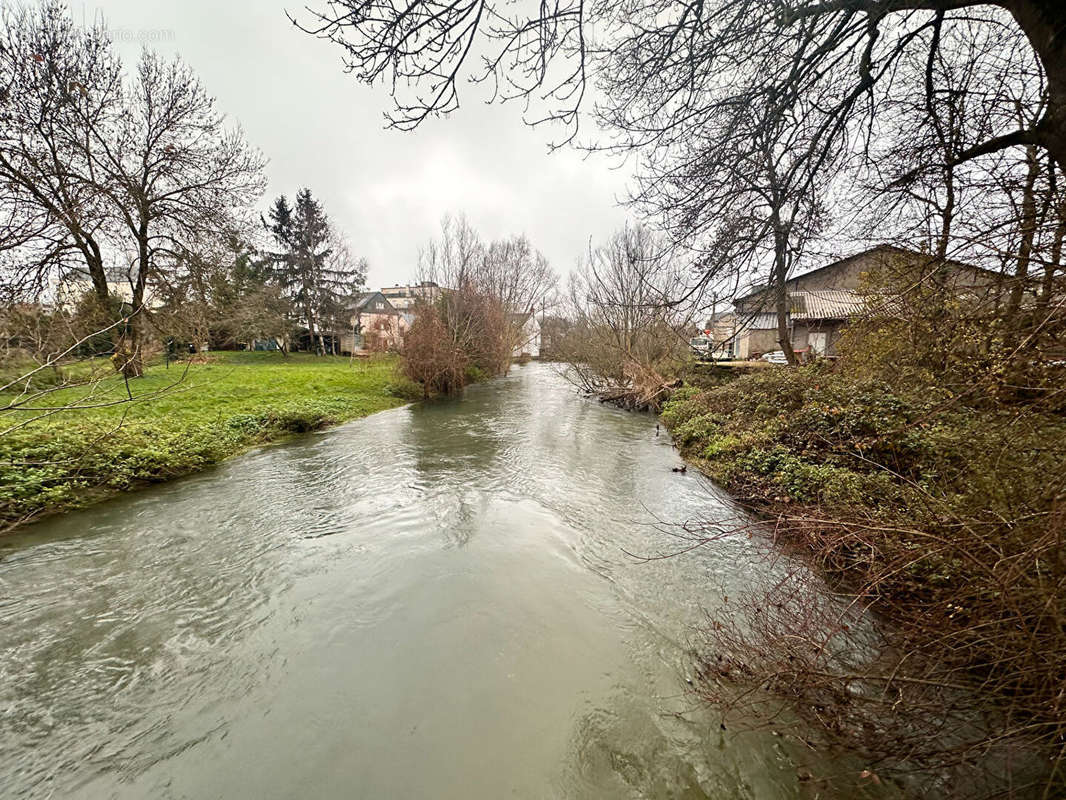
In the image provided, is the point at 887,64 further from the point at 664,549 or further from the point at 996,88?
the point at 664,549

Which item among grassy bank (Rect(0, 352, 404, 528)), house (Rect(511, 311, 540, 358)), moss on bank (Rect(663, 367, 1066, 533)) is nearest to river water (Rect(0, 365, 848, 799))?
grassy bank (Rect(0, 352, 404, 528))

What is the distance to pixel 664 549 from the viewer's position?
17.0 feet

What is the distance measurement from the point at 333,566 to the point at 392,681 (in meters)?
1.99

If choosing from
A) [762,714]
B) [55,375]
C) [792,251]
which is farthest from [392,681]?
[55,375]

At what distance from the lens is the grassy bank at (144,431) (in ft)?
18.1

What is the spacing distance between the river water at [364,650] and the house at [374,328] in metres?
13.1

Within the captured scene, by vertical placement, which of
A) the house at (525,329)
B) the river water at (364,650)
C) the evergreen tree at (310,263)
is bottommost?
the river water at (364,650)

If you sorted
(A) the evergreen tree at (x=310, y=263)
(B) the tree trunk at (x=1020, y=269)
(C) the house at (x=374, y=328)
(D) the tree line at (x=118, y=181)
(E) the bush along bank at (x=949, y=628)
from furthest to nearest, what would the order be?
(A) the evergreen tree at (x=310, y=263) → (C) the house at (x=374, y=328) → (D) the tree line at (x=118, y=181) → (B) the tree trunk at (x=1020, y=269) → (E) the bush along bank at (x=949, y=628)

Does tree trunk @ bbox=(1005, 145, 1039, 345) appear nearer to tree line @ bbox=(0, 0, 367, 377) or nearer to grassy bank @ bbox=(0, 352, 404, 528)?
grassy bank @ bbox=(0, 352, 404, 528)

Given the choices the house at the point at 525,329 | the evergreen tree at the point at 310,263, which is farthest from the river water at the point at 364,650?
the evergreen tree at the point at 310,263

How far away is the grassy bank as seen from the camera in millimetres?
5531

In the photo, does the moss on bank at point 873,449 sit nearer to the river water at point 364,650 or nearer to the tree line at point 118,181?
the river water at point 364,650

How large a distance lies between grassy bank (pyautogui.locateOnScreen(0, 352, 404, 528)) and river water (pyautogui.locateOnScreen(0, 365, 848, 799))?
0.50 metres

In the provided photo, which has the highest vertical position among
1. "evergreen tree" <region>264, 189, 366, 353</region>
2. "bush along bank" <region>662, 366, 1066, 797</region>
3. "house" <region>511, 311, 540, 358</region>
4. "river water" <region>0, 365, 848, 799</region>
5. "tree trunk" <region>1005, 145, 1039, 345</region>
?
"evergreen tree" <region>264, 189, 366, 353</region>
